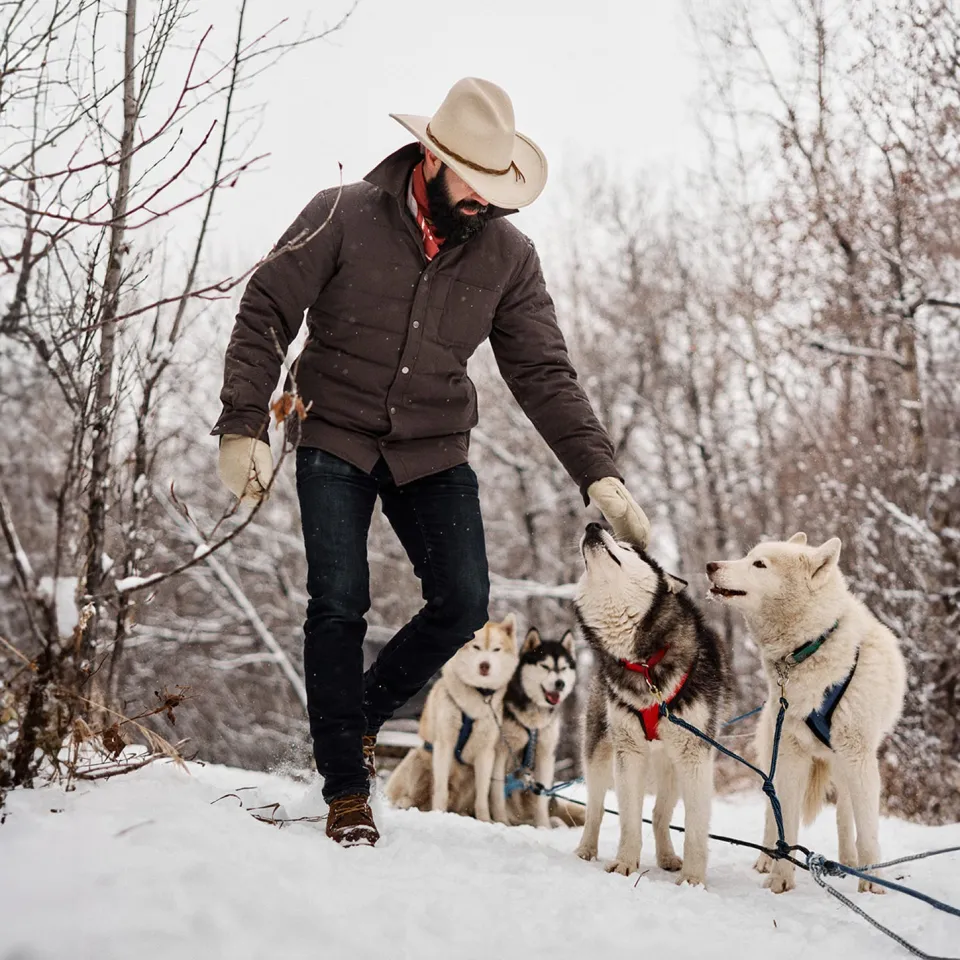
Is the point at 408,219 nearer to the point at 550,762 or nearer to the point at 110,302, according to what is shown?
the point at 110,302

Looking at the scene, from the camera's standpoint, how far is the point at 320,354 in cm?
304

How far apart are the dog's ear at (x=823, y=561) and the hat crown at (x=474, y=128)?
190cm

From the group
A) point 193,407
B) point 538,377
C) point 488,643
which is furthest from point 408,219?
point 193,407

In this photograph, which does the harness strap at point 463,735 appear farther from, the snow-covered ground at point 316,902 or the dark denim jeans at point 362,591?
the snow-covered ground at point 316,902

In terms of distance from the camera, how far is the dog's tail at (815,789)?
11.3ft

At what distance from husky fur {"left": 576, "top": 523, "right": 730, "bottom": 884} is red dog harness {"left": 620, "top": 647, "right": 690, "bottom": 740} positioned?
0.01 m

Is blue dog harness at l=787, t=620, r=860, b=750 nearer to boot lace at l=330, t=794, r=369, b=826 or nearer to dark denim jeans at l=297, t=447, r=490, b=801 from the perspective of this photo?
dark denim jeans at l=297, t=447, r=490, b=801

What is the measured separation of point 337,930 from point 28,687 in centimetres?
91

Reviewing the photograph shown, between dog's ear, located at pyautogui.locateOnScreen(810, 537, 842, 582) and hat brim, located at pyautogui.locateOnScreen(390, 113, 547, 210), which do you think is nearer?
hat brim, located at pyautogui.locateOnScreen(390, 113, 547, 210)

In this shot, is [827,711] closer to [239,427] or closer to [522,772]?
[239,427]

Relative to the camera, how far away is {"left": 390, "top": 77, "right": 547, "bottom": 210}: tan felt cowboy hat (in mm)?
2957

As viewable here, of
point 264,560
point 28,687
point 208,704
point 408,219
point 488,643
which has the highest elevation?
point 408,219

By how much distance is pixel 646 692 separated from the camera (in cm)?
320

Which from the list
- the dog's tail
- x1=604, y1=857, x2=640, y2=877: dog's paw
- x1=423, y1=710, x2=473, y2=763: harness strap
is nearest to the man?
x1=604, y1=857, x2=640, y2=877: dog's paw
